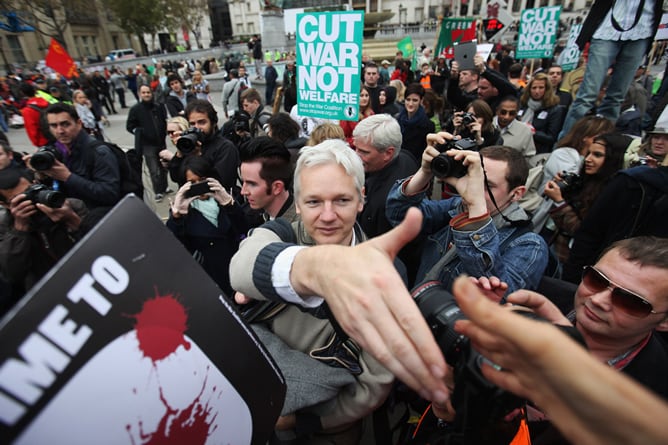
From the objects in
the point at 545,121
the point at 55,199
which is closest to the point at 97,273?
the point at 55,199

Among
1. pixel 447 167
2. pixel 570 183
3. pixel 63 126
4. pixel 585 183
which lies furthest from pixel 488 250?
pixel 63 126

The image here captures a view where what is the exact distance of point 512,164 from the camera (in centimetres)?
179

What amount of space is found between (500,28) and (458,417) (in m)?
10.3

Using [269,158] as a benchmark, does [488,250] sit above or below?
below

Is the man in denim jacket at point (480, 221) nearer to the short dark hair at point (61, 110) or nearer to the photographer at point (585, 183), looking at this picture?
the photographer at point (585, 183)

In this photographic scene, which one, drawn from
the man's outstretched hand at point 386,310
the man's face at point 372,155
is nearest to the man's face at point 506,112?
the man's face at point 372,155

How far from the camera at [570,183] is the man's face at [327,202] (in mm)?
1932

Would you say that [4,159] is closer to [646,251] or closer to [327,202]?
[327,202]

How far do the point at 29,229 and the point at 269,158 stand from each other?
1536mm

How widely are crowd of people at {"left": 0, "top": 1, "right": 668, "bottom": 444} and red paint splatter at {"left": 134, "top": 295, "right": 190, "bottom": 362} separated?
0.28 meters

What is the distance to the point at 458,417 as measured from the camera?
71 centimetres

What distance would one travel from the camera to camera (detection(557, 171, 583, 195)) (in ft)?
8.04

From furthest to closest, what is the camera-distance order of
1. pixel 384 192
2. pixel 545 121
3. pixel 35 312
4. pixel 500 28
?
pixel 500 28 → pixel 545 121 → pixel 384 192 → pixel 35 312

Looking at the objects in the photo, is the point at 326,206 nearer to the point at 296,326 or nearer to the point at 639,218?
the point at 296,326
